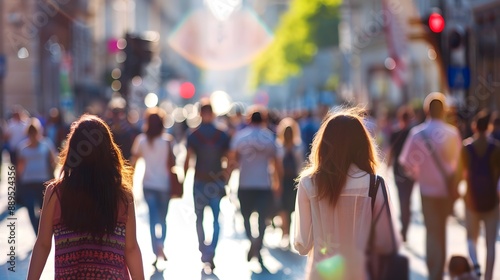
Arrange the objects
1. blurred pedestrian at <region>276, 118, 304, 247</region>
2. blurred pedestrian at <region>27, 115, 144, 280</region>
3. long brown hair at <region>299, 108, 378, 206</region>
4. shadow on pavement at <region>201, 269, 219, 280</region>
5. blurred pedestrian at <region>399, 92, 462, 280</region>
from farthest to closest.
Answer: blurred pedestrian at <region>276, 118, 304, 247</region>
shadow on pavement at <region>201, 269, 219, 280</region>
blurred pedestrian at <region>399, 92, 462, 280</region>
long brown hair at <region>299, 108, 378, 206</region>
blurred pedestrian at <region>27, 115, 144, 280</region>

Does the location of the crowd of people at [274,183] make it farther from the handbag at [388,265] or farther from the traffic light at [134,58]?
the traffic light at [134,58]

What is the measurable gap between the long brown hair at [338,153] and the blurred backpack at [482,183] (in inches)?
194

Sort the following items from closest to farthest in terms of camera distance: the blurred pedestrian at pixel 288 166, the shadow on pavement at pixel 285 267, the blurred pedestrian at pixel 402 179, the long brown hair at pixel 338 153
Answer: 1. the long brown hair at pixel 338 153
2. the shadow on pavement at pixel 285 267
3. the blurred pedestrian at pixel 288 166
4. the blurred pedestrian at pixel 402 179

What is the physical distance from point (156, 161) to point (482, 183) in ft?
12.5

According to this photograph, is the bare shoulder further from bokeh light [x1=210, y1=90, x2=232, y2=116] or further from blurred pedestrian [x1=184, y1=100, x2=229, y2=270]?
bokeh light [x1=210, y1=90, x2=232, y2=116]

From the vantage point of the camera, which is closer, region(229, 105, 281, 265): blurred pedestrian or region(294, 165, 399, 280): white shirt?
region(294, 165, 399, 280): white shirt

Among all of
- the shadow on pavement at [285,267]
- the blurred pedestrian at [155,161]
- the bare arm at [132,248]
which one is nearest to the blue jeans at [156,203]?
the blurred pedestrian at [155,161]

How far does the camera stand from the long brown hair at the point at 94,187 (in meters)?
5.61

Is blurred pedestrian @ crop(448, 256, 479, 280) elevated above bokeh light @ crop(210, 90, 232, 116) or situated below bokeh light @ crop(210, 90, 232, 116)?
below

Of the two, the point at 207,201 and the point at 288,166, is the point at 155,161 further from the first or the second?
the point at 288,166

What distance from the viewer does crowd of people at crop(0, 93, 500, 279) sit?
565 cm

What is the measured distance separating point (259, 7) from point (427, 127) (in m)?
183

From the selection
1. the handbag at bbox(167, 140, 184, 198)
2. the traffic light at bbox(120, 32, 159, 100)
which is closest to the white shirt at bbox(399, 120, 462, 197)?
the handbag at bbox(167, 140, 184, 198)

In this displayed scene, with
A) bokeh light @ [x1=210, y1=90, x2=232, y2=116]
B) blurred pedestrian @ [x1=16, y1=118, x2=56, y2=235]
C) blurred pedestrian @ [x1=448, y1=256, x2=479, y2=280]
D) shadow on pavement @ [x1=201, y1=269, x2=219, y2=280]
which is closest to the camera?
blurred pedestrian @ [x1=448, y1=256, x2=479, y2=280]
